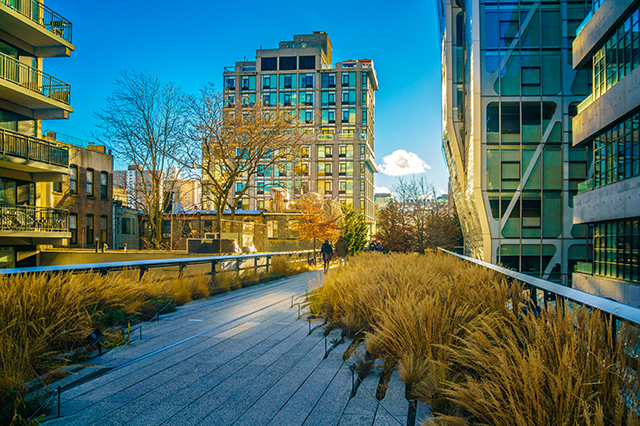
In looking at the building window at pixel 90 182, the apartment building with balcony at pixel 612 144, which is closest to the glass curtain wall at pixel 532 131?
the apartment building with balcony at pixel 612 144

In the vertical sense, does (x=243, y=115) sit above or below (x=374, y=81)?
below

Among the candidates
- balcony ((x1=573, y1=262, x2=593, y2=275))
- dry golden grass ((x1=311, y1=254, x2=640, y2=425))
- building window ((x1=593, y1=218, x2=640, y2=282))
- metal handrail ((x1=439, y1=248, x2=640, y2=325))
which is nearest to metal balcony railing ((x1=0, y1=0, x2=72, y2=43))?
dry golden grass ((x1=311, y1=254, x2=640, y2=425))

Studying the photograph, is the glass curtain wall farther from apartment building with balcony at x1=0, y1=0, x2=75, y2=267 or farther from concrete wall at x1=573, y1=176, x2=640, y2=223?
apartment building with balcony at x1=0, y1=0, x2=75, y2=267

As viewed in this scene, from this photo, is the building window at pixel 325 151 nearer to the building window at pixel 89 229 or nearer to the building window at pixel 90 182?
the building window at pixel 90 182

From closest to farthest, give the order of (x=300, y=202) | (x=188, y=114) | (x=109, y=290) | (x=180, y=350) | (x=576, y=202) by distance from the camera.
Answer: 1. (x=180, y=350)
2. (x=109, y=290)
3. (x=576, y=202)
4. (x=188, y=114)
5. (x=300, y=202)

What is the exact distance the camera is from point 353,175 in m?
81.7

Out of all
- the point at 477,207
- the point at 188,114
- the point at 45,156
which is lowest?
the point at 477,207

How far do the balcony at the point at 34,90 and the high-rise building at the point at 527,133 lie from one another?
23.4 m

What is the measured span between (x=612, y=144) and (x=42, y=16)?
29.3 meters

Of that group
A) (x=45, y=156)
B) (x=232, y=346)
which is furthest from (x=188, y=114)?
(x=232, y=346)

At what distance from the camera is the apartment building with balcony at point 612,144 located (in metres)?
16.9

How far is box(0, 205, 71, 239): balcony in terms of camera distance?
872 inches

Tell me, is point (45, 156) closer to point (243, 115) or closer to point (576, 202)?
point (243, 115)

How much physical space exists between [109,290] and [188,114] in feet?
70.5
